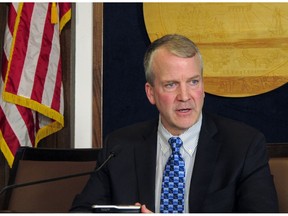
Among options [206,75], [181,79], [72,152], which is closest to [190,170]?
[181,79]

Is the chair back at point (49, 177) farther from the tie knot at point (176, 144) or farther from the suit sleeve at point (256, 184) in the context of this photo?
the suit sleeve at point (256, 184)

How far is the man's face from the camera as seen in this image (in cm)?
211

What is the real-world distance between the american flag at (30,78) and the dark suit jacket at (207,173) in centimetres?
102

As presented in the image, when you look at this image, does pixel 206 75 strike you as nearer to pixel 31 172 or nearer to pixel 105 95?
pixel 105 95

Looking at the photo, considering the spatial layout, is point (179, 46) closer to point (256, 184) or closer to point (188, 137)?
point (188, 137)

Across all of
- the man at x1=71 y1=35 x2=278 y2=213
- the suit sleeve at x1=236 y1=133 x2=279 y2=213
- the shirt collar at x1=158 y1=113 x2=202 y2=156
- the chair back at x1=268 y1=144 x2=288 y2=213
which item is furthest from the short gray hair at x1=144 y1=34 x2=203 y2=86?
the chair back at x1=268 y1=144 x2=288 y2=213

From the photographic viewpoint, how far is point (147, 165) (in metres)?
2.21

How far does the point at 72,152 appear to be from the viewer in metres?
2.60

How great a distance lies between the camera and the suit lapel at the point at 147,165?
213 centimetres

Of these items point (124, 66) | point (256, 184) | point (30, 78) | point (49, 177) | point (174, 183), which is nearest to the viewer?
point (256, 184)

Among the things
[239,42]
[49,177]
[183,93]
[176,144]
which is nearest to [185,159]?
[176,144]

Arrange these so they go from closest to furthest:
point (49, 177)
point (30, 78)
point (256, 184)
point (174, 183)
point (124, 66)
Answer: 1. point (256, 184)
2. point (174, 183)
3. point (49, 177)
4. point (30, 78)
5. point (124, 66)

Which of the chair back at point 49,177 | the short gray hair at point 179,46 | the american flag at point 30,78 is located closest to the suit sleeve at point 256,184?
the short gray hair at point 179,46

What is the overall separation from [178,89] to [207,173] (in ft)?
1.06
